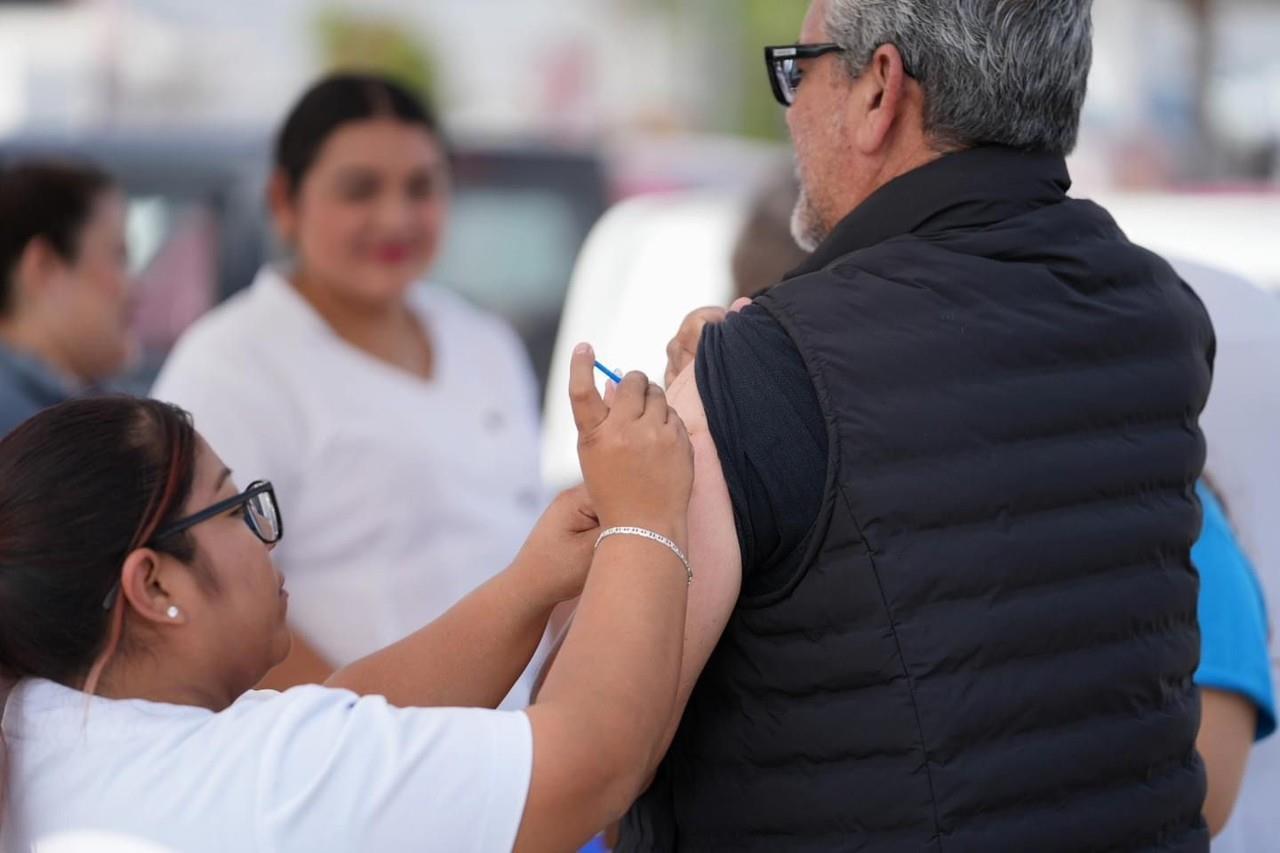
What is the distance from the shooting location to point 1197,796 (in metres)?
1.87

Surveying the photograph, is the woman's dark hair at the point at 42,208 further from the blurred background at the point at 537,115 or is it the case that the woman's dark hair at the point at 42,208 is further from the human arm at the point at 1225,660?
the human arm at the point at 1225,660

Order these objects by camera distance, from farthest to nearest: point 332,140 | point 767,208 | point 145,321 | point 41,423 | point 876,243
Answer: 1. point 145,321
2. point 332,140
3. point 767,208
4. point 876,243
5. point 41,423

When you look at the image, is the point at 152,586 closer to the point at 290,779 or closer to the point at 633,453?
the point at 290,779

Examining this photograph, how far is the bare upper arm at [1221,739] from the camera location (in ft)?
7.06

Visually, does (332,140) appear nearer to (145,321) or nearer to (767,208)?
(767,208)

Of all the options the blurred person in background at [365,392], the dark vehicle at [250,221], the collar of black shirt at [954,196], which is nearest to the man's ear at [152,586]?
the collar of black shirt at [954,196]

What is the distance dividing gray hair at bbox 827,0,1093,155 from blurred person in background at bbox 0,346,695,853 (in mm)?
451

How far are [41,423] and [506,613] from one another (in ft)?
1.71

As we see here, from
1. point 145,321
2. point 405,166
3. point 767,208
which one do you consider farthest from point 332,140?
point 145,321

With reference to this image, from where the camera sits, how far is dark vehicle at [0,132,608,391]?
598 cm

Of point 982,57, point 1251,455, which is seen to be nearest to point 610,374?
point 982,57

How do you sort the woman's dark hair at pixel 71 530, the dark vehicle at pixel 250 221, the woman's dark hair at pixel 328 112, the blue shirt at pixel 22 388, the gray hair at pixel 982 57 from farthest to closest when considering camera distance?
the dark vehicle at pixel 250 221 < the woman's dark hair at pixel 328 112 < the blue shirt at pixel 22 388 < the gray hair at pixel 982 57 < the woman's dark hair at pixel 71 530

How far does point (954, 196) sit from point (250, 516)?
813 millimetres

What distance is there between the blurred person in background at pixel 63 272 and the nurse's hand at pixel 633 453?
7.52ft
